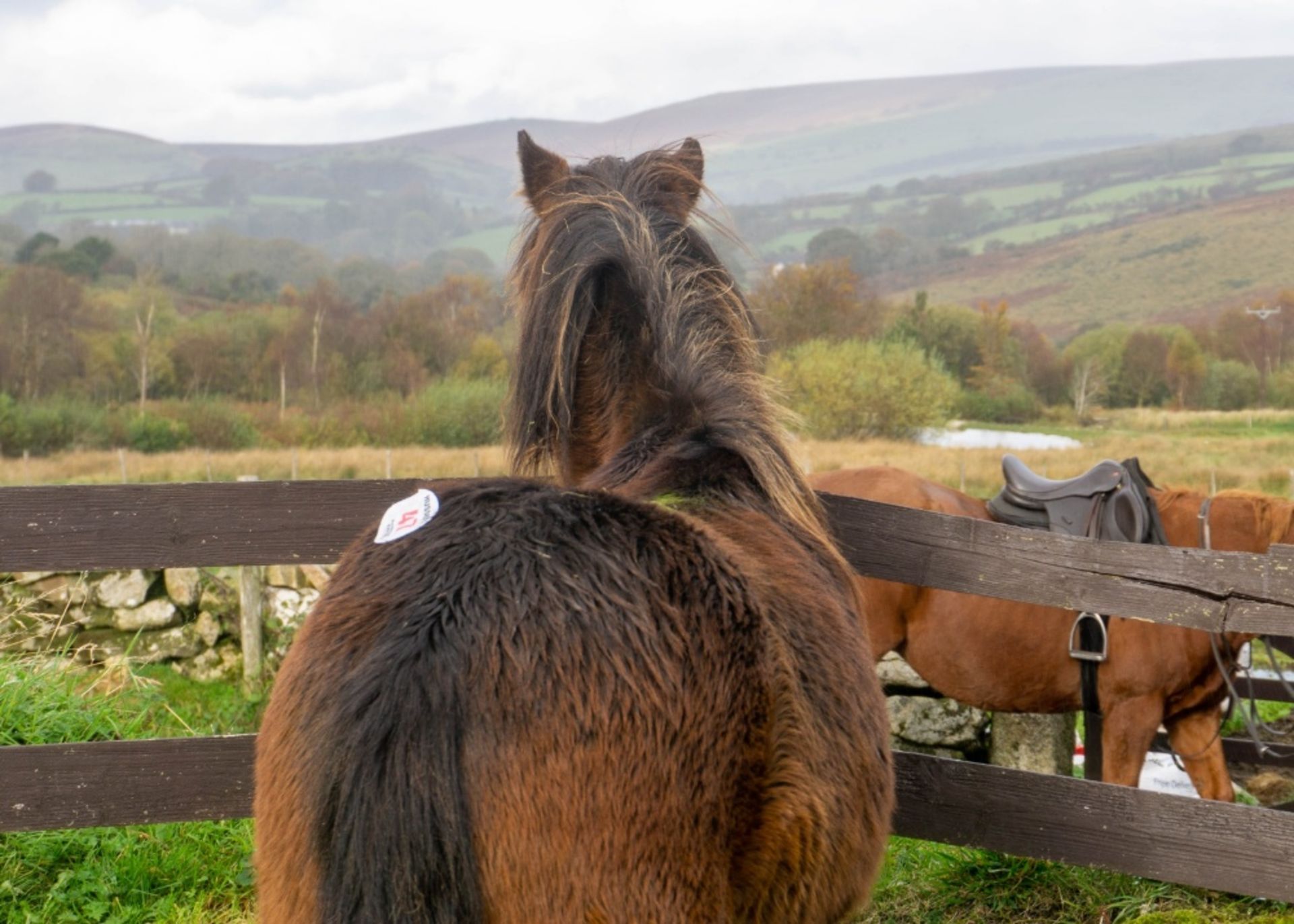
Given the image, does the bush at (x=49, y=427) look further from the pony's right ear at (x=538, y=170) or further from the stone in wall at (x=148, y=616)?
the pony's right ear at (x=538, y=170)

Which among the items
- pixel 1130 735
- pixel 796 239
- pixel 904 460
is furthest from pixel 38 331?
pixel 796 239

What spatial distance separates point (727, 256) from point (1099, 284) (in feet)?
286

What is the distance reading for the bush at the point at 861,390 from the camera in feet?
99.3

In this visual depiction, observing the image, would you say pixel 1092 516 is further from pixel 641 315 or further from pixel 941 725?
pixel 641 315

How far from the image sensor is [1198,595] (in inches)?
109

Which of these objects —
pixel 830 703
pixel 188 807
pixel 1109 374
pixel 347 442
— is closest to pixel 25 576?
pixel 188 807

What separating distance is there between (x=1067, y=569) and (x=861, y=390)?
28389mm

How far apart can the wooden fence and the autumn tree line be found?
26435 mm

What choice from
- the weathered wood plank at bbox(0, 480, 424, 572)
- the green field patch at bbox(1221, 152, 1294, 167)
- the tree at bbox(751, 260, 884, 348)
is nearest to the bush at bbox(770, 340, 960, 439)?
the tree at bbox(751, 260, 884, 348)

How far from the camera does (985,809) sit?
3.02m

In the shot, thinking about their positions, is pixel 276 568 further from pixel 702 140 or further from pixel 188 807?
pixel 702 140

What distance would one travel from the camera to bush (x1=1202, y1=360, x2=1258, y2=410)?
37094 millimetres

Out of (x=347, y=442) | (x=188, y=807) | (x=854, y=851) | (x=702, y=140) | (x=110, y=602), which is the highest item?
(x=702, y=140)

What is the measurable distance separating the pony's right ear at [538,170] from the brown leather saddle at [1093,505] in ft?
9.20
